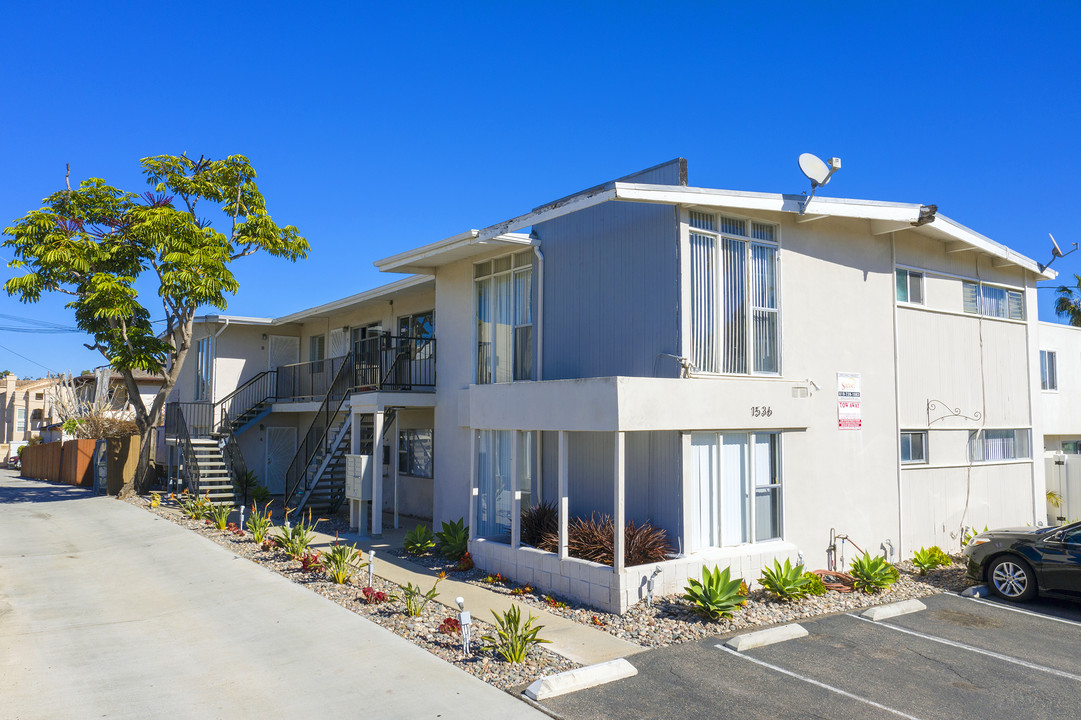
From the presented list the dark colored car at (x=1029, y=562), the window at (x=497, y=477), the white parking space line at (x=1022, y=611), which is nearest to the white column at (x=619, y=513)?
the window at (x=497, y=477)

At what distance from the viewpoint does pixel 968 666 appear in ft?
26.4

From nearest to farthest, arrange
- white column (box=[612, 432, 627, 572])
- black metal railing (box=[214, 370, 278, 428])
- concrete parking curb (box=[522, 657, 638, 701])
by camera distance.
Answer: concrete parking curb (box=[522, 657, 638, 701]) → white column (box=[612, 432, 627, 572]) → black metal railing (box=[214, 370, 278, 428])

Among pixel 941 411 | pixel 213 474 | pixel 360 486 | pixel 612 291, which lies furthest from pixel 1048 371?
pixel 213 474

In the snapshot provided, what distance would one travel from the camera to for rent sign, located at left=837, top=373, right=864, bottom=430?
1202cm

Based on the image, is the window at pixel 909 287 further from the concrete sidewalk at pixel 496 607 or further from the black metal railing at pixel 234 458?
the black metal railing at pixel 234 458

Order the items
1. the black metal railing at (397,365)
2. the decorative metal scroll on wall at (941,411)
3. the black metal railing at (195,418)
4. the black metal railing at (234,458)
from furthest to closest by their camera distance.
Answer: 1. the black metal railing at (195,418)
2. the black metal railing at (234,458)
3. the black metal railing at (397,365)
4. the decorative metal scroll on wall at (941,411)

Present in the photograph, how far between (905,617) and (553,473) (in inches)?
214

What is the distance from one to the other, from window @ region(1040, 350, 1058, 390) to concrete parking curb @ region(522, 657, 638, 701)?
1592 centimetres

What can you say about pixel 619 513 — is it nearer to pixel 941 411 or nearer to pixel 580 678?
pixel 580 678

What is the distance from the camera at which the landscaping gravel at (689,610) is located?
28.9 feet

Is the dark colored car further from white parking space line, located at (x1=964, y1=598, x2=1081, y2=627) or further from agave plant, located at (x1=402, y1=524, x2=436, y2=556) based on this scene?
agave plant, located at (x1=402, y1=524, x2=436, y2=556)

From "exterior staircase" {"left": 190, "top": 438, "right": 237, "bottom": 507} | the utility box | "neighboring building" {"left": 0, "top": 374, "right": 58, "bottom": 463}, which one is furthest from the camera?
"neighboring building" {"left": 0, "top": 374, "right": 58, "bottom": 463}

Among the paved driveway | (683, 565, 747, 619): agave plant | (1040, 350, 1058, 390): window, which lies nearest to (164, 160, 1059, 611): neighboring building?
(683, 565, 747, 619): agave plant

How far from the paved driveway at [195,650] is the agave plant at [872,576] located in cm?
626
